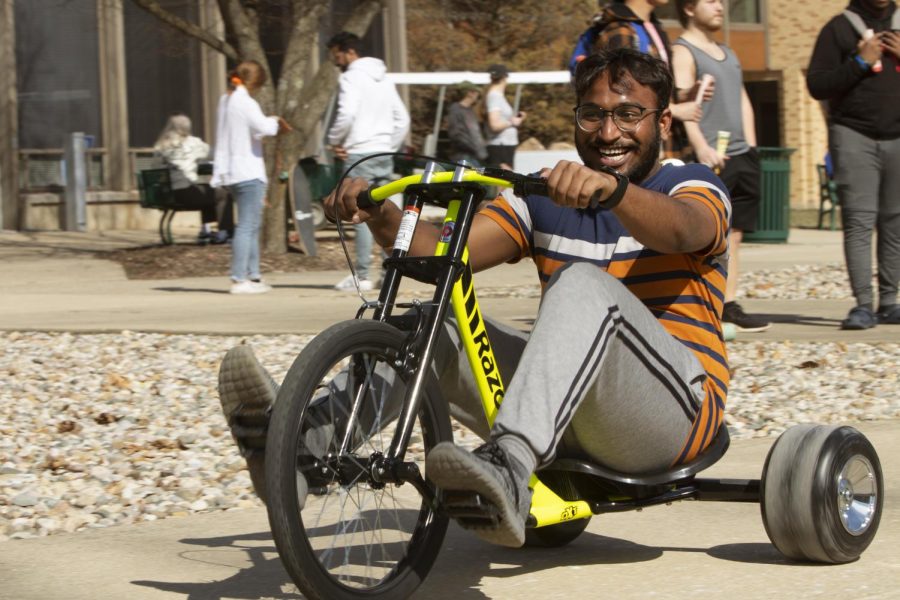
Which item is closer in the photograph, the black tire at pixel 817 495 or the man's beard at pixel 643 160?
the black tire at pixel 817 495

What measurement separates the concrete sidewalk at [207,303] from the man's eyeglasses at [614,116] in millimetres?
4626

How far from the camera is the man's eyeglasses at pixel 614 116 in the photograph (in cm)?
388

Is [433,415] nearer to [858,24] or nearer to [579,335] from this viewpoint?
[579,335]

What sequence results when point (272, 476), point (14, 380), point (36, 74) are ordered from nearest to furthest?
point (272, 476) < point (14, 380) < point (36, 74)

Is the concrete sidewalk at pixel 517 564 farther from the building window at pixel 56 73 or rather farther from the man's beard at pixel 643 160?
the building window at pixel 56 73

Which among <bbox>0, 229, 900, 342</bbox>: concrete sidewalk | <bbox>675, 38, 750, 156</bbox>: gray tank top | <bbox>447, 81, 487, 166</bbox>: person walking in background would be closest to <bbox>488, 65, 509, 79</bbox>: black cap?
<bbox>447, 81, 487, 166</bbox>: person walking in background

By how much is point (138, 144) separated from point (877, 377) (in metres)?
13.3

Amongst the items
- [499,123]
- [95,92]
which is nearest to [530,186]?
[499,123]

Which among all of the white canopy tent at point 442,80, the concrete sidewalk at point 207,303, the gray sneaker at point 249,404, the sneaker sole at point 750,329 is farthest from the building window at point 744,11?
the gray sneaker at point 249,404

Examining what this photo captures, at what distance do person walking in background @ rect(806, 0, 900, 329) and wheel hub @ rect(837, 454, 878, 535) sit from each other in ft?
15.1

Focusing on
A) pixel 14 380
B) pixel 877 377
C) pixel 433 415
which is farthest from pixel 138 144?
pixel 433 415

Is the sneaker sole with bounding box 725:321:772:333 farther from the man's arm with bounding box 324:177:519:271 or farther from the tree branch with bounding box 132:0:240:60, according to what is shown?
the tree branch with bounding box 132:0:240:60

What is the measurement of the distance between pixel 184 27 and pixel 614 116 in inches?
418

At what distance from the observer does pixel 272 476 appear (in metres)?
3.13
